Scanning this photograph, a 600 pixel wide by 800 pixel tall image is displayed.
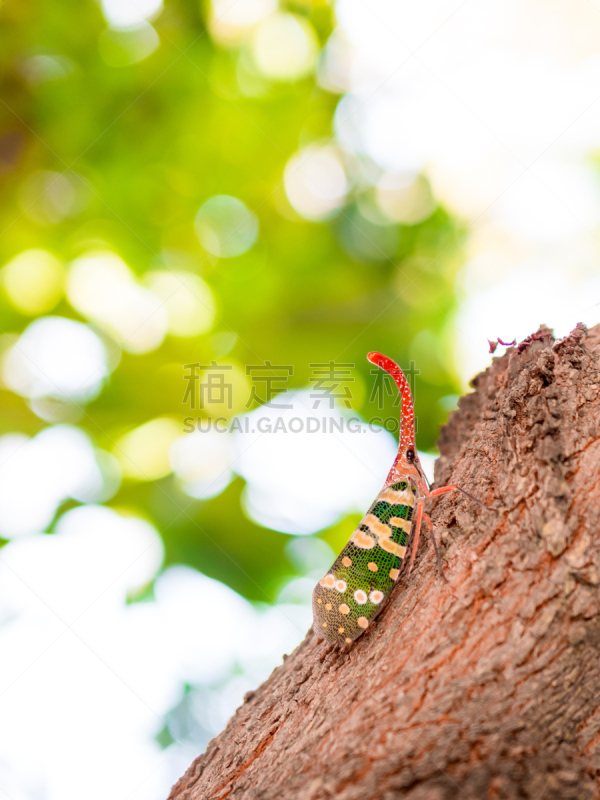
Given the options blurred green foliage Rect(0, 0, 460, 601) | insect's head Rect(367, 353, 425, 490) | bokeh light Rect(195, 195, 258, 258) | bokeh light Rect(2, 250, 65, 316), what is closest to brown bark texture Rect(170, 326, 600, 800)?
insect's head Rect(367, 353, 425, 490)

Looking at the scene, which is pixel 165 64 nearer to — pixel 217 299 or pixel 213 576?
pixel 217 299

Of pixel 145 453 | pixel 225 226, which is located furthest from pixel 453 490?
pixel 225 226

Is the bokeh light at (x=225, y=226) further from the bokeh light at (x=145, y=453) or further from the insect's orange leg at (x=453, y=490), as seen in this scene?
the insect's orange leg at (x=453, y=490)

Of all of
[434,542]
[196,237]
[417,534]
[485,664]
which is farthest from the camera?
[196,237]

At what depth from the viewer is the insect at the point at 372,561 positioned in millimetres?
2156

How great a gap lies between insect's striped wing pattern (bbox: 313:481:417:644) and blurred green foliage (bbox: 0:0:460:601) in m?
3.36

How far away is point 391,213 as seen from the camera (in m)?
5.52

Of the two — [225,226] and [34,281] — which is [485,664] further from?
[34,281]

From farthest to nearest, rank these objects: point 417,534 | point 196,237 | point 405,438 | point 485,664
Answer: point 196,237 < point 405,438 < point 417,534 < point 485,664

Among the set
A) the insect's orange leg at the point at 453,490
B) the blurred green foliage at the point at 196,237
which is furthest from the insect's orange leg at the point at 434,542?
the blurred green foliage at the point at 196,237

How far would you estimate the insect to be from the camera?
84.9 inches

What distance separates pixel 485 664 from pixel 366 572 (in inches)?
25.4

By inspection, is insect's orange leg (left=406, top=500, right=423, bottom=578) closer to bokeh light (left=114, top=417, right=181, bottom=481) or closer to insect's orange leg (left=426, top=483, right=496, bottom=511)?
insect's orange leg (left=426, top=483, right=496, bottom=511)

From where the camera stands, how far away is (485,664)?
1.64 meters
